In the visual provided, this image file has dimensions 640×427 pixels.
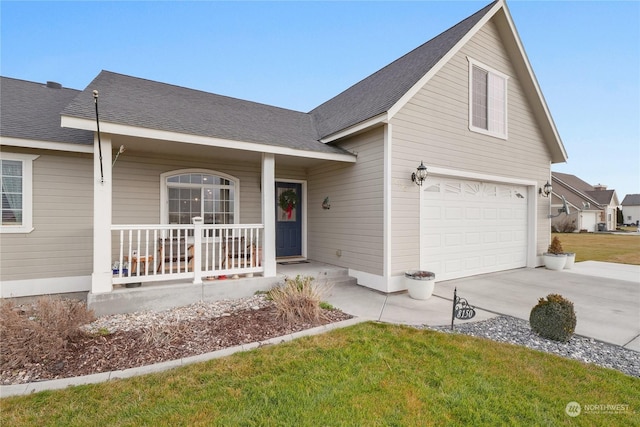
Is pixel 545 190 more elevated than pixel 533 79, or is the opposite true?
pixel 533 79

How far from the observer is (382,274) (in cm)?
590

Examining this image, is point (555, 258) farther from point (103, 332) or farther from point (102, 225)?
point (102, 225)

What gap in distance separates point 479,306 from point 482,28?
7.13m

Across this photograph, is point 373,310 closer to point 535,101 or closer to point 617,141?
point 535,101

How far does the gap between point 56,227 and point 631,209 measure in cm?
7235

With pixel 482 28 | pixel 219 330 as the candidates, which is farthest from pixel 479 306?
pixel 482 28

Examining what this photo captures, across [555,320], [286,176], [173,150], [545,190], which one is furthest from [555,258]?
[173,150]

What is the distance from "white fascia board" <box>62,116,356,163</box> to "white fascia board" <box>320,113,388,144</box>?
0.55 metres

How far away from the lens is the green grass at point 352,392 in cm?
216

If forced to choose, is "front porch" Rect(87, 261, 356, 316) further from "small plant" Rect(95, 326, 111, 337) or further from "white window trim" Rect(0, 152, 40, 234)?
"white window trim" Rect(0, 152, 40, 234)

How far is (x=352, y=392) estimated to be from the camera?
2.48 m

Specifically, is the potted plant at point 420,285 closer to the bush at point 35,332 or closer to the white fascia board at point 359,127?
the white fascia board at point 359,127

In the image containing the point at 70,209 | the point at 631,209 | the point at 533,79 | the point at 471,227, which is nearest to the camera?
the point at 70,209

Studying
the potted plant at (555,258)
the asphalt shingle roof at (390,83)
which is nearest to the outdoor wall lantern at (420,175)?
the asphalt shingle roof at (390,83)
